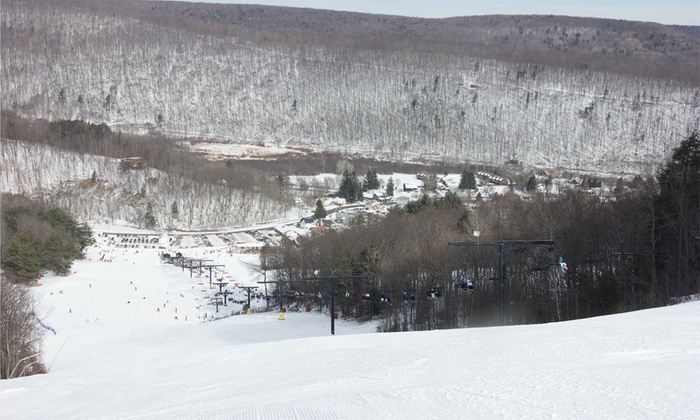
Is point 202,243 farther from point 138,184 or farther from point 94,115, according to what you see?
point 94,115

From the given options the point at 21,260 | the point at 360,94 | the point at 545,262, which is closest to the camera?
the point at 545,262

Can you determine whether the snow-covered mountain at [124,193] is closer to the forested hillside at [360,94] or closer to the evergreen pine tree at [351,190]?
the evergreen pine tree at [351,190]

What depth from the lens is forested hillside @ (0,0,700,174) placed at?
478ft

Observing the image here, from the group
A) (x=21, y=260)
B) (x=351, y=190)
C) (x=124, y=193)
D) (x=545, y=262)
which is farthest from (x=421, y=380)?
(x=124, y=193)

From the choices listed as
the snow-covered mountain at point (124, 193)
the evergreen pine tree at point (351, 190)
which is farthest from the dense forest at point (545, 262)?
the evergreen pine tree at point (351, 190)

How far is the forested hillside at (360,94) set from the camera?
478 ft

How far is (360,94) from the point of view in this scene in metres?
164

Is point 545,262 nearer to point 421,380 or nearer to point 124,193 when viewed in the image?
point 421,380

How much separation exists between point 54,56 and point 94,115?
34.3m

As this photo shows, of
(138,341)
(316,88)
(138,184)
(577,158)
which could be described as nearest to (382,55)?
(316,88)

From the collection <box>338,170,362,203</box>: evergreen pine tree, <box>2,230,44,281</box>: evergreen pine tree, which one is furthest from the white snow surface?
<box>338,170,362,203</box>: evergreen pine tree

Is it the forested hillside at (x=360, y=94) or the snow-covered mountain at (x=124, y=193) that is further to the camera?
the forested hillside at (x=360, y=94)

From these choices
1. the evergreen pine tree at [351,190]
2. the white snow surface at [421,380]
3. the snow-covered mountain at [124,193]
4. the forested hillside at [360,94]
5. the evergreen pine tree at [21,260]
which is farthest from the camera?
the forested hillside at [360,94]

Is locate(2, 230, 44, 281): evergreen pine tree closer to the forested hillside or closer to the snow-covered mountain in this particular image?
the snow-covered mountain
